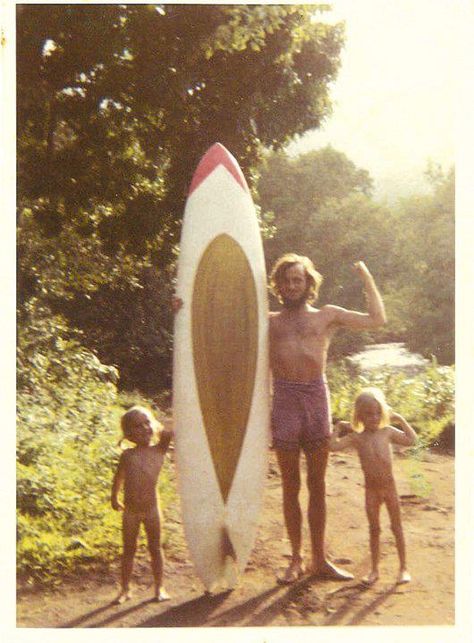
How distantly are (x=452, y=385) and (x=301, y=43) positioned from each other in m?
1.74

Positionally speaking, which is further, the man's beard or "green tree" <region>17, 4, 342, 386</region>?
"green tree" <region>17, 4, 342, 386</region>

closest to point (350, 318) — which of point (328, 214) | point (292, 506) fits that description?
point (328, 214)

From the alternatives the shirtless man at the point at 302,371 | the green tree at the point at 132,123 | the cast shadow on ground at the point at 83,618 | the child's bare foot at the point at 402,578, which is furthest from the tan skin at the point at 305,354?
the cast shadow on ground at the point at 83,618

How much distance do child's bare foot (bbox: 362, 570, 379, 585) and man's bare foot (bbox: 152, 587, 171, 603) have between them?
33.2 inches

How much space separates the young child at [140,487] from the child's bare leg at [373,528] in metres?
0.89

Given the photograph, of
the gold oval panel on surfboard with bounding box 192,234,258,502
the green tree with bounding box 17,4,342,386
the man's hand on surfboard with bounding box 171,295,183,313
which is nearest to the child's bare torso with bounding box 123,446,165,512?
the gold oval panel on surfboard with bounding box 192,234,258,502

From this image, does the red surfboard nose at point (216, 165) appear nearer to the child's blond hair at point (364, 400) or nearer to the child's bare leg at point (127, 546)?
the child's blond hair at point (364, 400)

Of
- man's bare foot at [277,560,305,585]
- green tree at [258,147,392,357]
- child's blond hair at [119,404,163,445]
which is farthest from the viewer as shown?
green tree at [258,147,392,357]

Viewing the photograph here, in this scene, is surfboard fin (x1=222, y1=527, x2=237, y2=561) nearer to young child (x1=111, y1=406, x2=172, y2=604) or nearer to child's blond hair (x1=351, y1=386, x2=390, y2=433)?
young child (x1=111, y1=406, x2=172, y2=604)

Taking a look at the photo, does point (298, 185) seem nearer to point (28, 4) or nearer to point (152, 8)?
point (152, 8)

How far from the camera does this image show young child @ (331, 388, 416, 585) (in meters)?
3.07

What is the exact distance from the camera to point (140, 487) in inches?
120

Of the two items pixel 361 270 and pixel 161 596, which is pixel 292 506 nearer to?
pixel 161 596

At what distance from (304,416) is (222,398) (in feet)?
1.18
